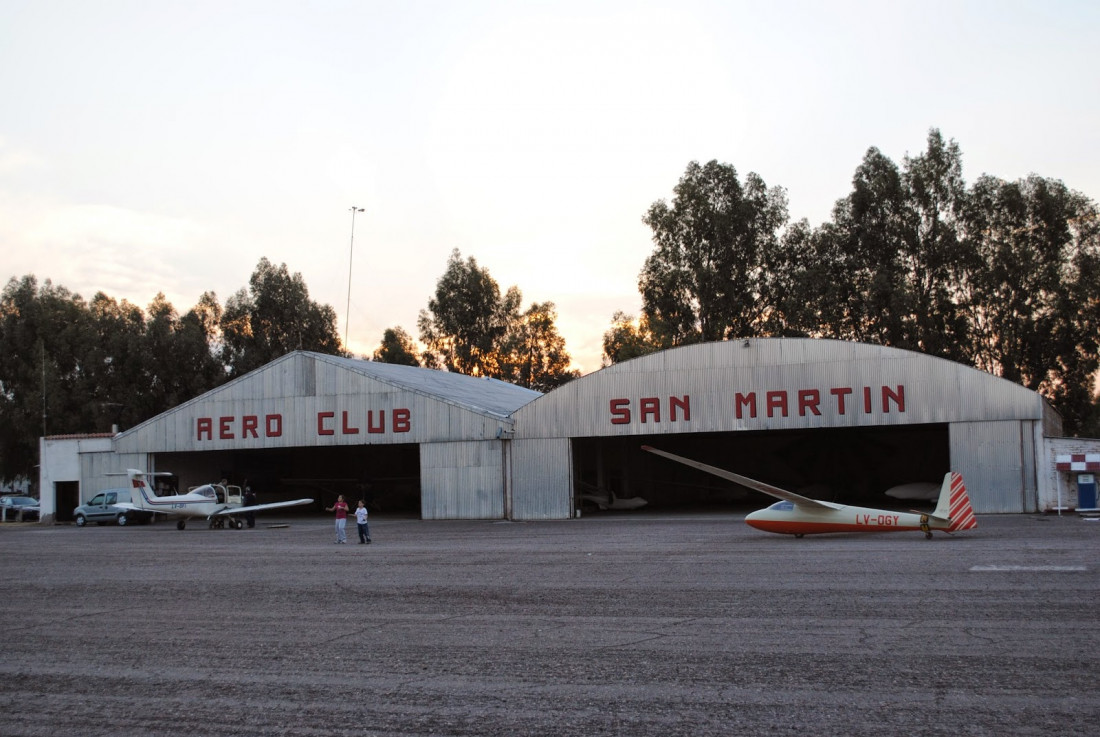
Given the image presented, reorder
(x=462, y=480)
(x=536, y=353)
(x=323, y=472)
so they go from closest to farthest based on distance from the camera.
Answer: (x=462, y=480), (x=323, y=472), (x=536, y=353)

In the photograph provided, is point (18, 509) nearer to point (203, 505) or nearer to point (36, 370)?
point (36, 370)

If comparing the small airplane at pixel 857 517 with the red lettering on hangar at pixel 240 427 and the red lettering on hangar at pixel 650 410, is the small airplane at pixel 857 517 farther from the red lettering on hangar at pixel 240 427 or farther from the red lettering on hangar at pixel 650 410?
the red lettering on hangar at pixel 240 427

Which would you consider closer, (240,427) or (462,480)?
(462,480)

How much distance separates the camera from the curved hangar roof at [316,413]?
125 ft

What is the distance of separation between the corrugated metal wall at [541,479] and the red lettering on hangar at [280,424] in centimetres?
518

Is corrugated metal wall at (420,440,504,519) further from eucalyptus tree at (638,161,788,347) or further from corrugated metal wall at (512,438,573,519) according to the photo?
eucalyptus tree at (638,161,788,347)

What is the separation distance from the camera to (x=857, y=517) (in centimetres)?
2281

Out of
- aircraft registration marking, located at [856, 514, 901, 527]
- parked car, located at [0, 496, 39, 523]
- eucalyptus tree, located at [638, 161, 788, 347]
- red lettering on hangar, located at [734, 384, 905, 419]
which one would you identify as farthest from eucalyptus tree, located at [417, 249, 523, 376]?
aircraft registration marking, located at [856, 514, 901, 527]

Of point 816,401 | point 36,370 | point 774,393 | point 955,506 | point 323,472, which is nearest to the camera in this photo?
point 955,506

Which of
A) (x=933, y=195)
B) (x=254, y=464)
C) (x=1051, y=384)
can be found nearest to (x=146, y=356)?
(x=254, y=464)

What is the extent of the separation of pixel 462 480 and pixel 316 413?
7.60 metres

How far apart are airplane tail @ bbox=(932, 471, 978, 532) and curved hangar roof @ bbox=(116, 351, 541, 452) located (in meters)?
18.5

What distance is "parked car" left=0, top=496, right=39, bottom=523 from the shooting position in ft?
174

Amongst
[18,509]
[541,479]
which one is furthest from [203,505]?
[18,509]
